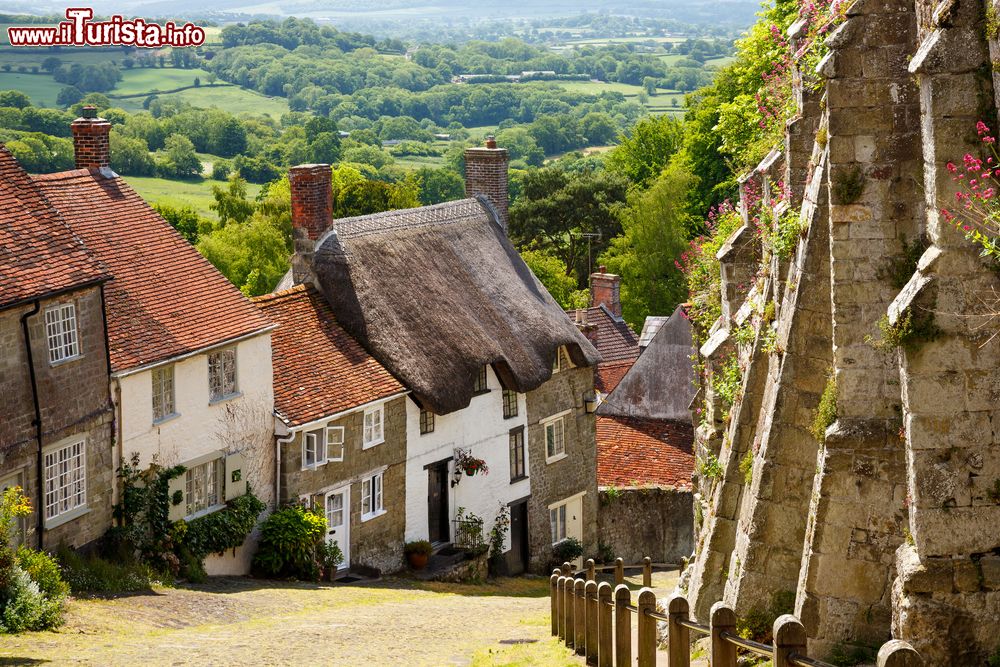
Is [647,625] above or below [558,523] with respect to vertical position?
above

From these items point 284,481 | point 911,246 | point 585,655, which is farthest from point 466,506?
point 911,246

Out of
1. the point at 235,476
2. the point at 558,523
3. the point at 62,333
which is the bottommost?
the point at 558,523

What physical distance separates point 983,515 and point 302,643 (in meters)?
10.9


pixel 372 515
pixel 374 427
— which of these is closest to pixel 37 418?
pixel 374 427

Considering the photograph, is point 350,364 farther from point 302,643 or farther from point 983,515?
point 983,515

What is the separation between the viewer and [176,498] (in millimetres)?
27031

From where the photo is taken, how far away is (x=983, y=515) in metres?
11.5

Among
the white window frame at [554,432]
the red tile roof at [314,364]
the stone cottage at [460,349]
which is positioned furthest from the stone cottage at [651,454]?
the red tile roof at [314,364]

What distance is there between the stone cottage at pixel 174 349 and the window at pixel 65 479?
1.03m

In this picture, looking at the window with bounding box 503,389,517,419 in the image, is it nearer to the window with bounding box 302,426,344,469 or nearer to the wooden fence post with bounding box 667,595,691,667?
Answer: the window with bounding box 302,426,344,469

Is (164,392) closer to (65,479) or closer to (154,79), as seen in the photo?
(65,479)

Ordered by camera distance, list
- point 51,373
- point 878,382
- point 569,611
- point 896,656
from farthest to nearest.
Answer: point 51,373 → point 569,611 → point 878,382 → point 896,656

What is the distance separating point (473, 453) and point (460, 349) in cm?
274

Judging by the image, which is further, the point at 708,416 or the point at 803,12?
the point at 708,416
